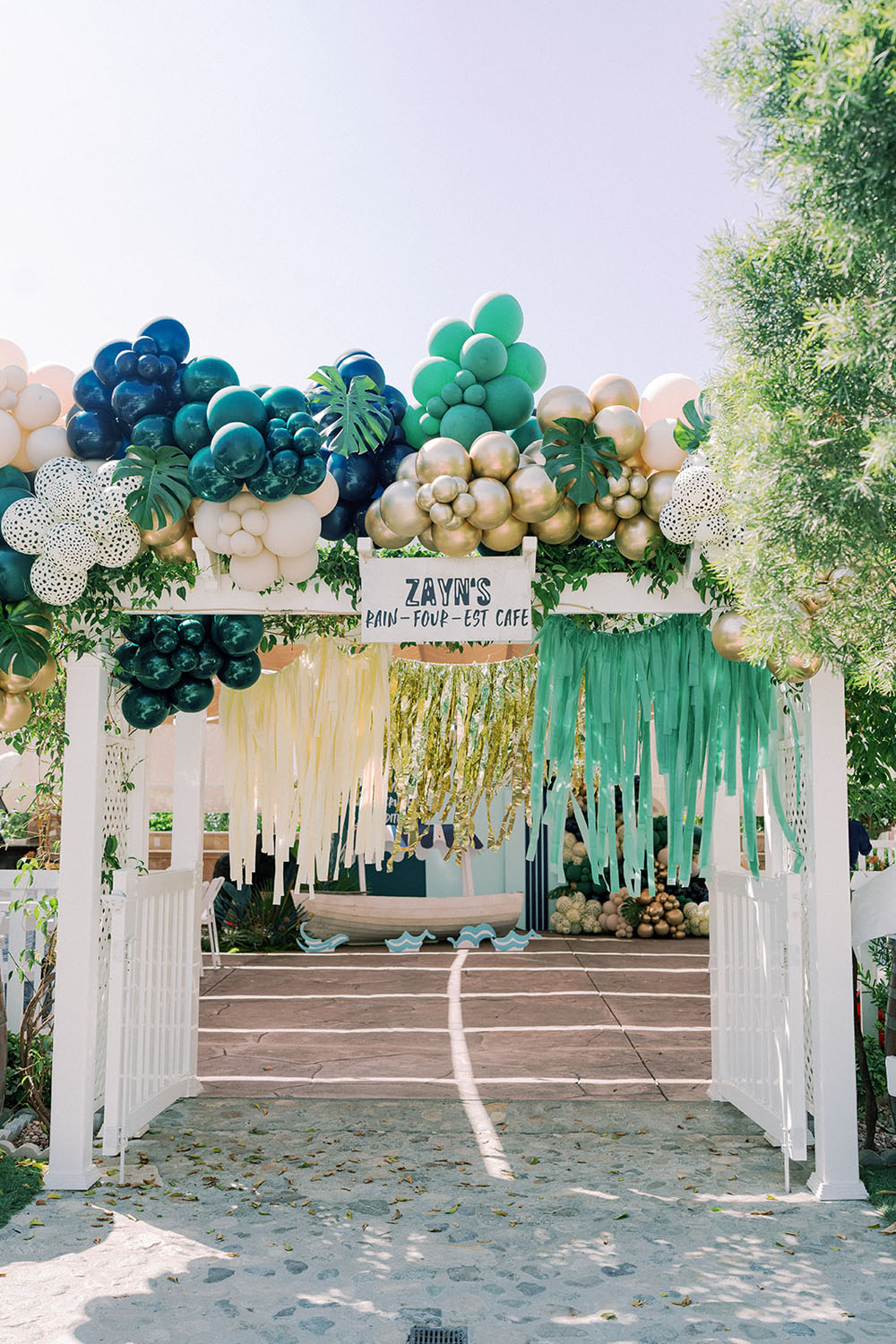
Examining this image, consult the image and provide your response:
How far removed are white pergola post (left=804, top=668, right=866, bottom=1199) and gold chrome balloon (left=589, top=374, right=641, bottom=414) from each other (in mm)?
1358

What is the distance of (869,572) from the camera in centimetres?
227

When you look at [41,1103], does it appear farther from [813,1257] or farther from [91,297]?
[91,297]

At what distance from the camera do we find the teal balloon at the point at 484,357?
4.00 m

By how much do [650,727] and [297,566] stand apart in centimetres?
169

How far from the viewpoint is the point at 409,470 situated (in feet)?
13.2

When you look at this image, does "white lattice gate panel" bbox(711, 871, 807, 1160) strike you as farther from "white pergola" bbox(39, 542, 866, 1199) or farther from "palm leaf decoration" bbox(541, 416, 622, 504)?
"palm leaf decoration" bbox(541, 416, 622, 504)

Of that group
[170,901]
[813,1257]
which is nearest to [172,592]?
[170,901]

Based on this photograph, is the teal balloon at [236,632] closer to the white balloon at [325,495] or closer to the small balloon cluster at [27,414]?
the white balloon at [325,495]

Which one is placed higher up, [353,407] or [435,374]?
[435,374]

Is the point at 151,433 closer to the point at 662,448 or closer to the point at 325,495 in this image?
the point at 325,495

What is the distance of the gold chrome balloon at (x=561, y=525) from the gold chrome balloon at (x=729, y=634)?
690 millimetres

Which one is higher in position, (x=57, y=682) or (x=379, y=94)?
(x=379, y=94)

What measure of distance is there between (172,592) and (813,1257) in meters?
3.50

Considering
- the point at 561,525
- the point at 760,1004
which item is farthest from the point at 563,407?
the point at 760,1004
